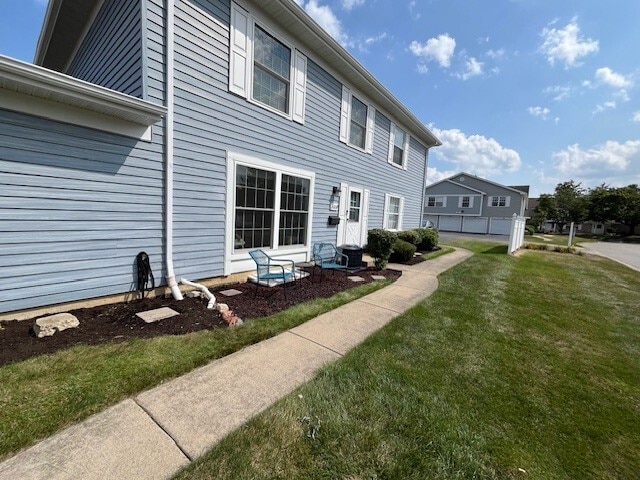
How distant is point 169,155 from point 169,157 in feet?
0.10

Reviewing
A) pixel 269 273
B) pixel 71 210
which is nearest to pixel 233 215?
pixel 269 273

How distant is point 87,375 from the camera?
2469 millimetres

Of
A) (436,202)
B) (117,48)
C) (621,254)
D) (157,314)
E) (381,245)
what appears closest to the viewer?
(157,314)

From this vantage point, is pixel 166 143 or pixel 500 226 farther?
pixel 500 226

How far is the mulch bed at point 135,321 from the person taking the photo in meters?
2.96

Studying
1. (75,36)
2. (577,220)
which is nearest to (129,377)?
(75,36)

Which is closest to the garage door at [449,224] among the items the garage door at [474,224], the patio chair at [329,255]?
the garage door at [474,224]

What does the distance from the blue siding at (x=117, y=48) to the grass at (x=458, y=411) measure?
16.0 feet

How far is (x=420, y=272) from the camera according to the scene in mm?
7969

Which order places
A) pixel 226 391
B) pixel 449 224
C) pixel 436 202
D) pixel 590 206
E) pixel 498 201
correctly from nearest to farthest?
1. pixel 226 391
2. pixel 498 201
3. pixel 449 224
4. pixel 436 202
5. pixel 590 206

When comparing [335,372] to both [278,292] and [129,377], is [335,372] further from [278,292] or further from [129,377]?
[278,292]

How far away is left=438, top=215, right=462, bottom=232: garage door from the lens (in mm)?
33209

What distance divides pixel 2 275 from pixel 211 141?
3.34 meters

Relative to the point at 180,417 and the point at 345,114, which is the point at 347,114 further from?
the point at 180,417
